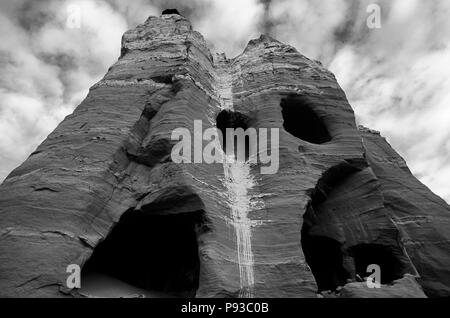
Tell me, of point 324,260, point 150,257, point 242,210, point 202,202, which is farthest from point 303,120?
point 150,257

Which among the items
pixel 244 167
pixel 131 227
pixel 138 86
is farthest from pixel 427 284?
pixel 138 86

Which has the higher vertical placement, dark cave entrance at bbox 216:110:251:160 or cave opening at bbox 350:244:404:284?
dark cave entrance at bbox 216:110:251:160

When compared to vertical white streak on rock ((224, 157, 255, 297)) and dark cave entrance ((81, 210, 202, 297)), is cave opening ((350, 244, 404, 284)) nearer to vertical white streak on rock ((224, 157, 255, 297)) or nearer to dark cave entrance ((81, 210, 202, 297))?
vertical white streak on rock ((224, 157, 255, 297))

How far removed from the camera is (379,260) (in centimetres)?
1261

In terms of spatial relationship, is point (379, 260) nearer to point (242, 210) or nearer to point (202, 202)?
point (242, 210)

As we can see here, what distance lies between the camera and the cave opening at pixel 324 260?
1244cm

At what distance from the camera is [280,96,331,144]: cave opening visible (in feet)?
51.0

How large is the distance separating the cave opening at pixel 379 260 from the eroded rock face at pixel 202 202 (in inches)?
1.3

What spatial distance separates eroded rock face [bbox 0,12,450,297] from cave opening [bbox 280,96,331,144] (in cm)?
6

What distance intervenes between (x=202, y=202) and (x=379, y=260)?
19.1 feet

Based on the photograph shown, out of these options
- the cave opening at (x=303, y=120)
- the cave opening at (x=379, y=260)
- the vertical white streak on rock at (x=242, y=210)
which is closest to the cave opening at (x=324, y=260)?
the cave opening at (x=379, y=260)

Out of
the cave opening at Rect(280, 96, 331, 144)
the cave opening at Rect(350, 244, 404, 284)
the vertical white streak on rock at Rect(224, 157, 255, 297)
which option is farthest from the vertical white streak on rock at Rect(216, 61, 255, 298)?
the cave opening at Rect(280, 96, 331, 144)

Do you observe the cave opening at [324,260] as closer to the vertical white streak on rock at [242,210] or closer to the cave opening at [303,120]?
the vertical white streak on rock at [242,210]
